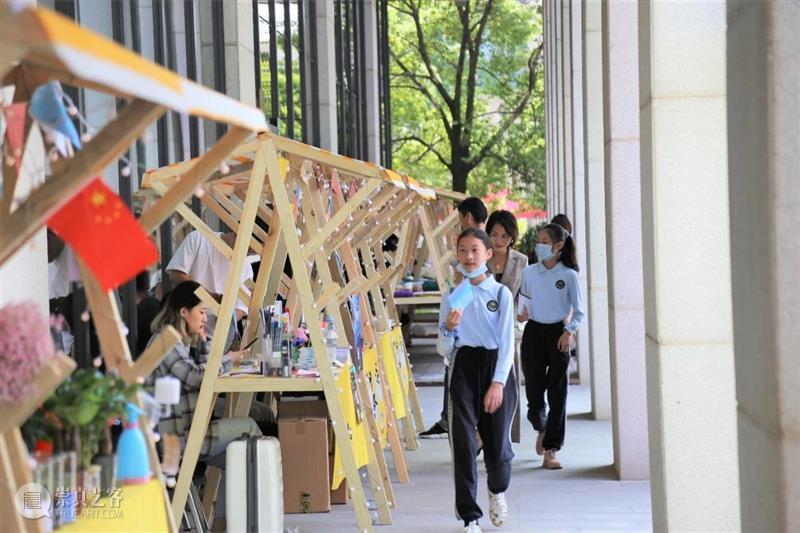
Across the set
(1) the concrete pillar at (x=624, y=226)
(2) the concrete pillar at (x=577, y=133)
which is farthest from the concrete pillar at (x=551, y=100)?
(1) the concrete pillar at (x=624, y=226)

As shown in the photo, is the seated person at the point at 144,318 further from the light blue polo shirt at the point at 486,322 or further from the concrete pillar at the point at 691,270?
the concrete pillar at the point at 691,270

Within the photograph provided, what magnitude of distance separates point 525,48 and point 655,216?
32.1m

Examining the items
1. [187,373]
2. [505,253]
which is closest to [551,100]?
[505,253]

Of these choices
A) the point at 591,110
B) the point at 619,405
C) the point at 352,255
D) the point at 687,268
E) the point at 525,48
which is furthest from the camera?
the point at 525,48

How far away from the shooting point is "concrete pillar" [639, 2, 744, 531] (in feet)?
19.0

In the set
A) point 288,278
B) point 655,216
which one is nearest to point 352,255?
point 288,278

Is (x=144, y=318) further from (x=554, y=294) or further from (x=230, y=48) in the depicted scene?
(x=230, y=48)

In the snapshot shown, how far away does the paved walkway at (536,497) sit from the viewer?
7.11 metres

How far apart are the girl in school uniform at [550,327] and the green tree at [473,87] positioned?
25.6m

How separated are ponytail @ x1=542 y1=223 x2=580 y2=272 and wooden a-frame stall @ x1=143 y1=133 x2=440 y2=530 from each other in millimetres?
1055

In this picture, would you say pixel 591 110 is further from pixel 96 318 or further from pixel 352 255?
pixel 96 318

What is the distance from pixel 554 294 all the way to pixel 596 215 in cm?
265

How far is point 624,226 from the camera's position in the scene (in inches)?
345

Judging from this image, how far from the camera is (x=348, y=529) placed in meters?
6.98
